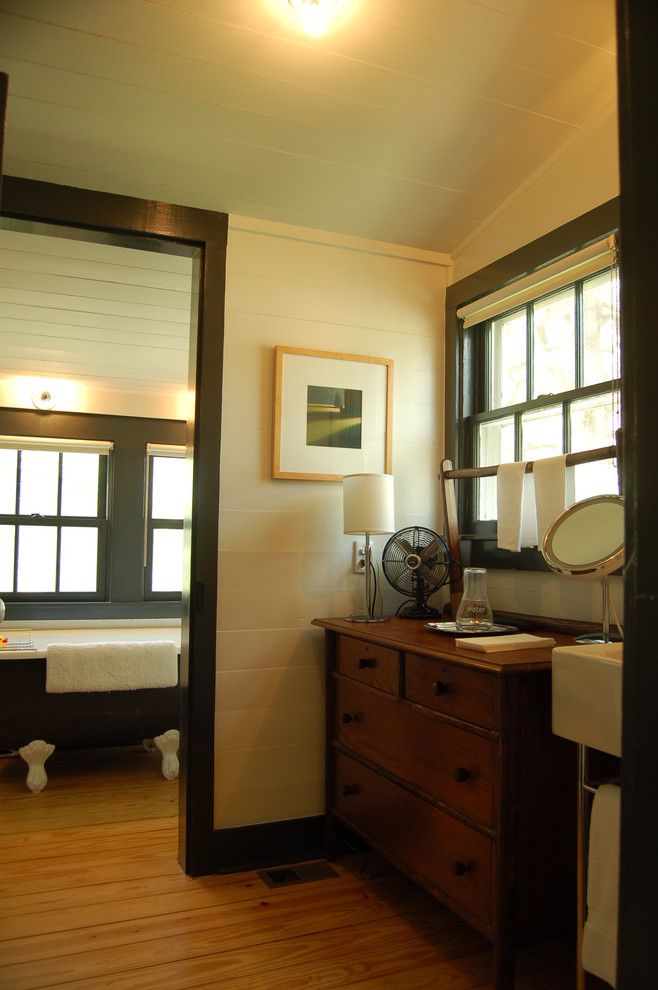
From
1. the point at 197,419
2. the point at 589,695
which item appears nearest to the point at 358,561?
the point at 197,419

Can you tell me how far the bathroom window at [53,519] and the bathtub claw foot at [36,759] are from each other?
5.21ft

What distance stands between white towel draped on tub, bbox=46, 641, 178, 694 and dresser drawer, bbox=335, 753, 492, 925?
142cm

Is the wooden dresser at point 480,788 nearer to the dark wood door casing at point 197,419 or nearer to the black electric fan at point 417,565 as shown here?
the black electric fan at point 417,565

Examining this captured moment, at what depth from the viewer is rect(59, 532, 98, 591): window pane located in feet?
17.5

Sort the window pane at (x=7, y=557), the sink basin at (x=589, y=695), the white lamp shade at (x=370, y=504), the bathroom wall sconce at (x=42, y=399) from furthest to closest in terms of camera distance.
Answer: the window pane at (x=7, y=557) < the bathroom wall sconce at (x=42, y=399) < the white lamp shade at (x=370, y=504) < the sink basin at (x=589, y=695)

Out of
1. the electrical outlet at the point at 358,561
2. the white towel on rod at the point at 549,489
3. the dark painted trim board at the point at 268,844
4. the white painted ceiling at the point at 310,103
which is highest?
the white painted ceiling at the point at 310,103

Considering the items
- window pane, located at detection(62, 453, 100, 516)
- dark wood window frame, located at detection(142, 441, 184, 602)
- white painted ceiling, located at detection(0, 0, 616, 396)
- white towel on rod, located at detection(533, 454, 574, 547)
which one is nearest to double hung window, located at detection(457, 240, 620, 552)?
white towel on rod, located at detection(533, 454, 574, 547)

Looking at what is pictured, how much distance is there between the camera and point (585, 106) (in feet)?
8.06

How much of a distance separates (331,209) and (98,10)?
45.9 inches

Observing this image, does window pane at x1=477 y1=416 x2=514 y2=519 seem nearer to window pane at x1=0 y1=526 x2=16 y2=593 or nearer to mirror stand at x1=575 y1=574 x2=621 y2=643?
mirror stand at x1=575 y1=574 x2=621 y2=643

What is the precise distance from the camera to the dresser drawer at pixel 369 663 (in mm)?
2488

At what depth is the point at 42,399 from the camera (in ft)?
16.8

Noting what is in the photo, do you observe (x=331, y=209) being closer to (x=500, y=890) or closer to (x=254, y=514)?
(x=254, y=514)

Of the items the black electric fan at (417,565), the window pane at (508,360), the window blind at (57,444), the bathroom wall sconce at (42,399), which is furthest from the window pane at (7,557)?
the window pane at (508,360)
